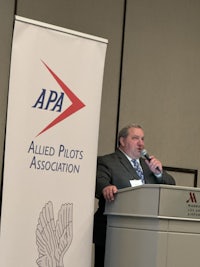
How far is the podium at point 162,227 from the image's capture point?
3.21m

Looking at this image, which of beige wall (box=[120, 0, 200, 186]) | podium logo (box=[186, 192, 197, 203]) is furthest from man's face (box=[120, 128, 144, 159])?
beige wall (box=[120, 0, 200, 186])

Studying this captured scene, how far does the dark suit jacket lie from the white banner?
34 centimetres

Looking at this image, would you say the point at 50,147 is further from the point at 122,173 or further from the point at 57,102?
the point at 122,173

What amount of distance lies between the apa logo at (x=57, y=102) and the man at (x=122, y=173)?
0.56 m

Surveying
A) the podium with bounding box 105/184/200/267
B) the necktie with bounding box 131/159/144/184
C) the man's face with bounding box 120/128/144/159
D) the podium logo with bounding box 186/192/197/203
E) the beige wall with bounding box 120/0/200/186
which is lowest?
the podium with bounding box 105/184/200/267

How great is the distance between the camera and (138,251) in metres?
3.34

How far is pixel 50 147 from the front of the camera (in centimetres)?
338

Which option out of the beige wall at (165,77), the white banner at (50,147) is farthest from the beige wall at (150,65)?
the white banner at (50,147)

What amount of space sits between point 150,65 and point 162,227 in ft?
10.7

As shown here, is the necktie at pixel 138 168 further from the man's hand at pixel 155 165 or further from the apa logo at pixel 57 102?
the apa logo at pixel 57 102

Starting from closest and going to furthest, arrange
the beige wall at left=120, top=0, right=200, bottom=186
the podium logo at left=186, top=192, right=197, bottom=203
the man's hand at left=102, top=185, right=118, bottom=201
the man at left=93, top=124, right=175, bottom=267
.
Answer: the podium logo at left=186, top=192, right=197, bottom=203 → the man's hand at left=102, top=185, right=118, bottom=201 → the man at left=93, top=124, right=175, bottom=267 → the beige wall at left=120, top=0, right=200, bottom=186

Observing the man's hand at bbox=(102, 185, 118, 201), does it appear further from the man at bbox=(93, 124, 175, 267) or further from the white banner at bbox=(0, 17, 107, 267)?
the white banner at bbox=(0, 17, 107, 267)

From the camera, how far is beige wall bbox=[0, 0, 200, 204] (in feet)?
19.3

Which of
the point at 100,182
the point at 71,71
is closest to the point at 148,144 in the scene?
the point at 100,182
